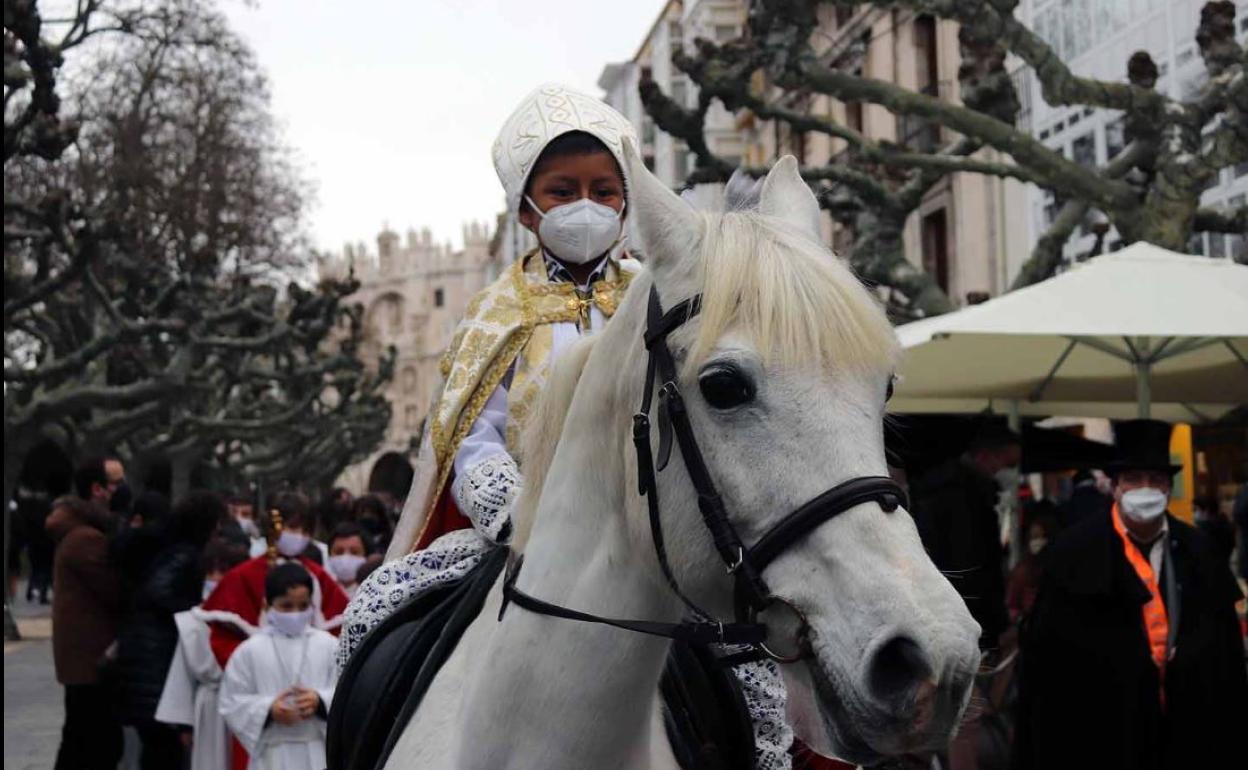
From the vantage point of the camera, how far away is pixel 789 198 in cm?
304

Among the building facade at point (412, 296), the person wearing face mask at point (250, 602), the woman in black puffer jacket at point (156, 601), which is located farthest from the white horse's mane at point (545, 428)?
the building facade at point (412, 296)

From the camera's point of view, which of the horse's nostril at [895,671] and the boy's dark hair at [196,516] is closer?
the horse's nostril at [895,671]

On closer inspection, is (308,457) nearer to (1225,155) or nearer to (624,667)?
(1225,155)

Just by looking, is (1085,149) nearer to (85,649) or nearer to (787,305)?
(85,649)

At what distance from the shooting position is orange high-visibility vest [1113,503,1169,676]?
328 inches

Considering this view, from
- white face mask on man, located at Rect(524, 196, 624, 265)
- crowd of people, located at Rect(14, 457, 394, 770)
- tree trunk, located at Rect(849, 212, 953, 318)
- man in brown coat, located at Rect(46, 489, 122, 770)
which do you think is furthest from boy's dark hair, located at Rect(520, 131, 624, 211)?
tree trunk, located at Rect(849, 212, 953, 318)

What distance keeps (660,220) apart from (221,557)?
765cm

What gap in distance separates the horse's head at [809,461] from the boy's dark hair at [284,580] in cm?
552

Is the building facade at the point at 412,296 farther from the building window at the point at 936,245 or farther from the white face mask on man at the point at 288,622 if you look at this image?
the white face mask on man at the point at 288,622

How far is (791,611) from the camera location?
249 cm

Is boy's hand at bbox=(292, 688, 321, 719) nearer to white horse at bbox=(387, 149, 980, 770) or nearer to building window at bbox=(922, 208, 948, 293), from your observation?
white horse at bbox=(387, 149, 980, 770)

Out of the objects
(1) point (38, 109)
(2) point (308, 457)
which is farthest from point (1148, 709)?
(2) point (308, 457)

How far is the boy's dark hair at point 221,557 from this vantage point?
32.7ft

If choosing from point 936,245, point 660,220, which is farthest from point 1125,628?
point 936,245
